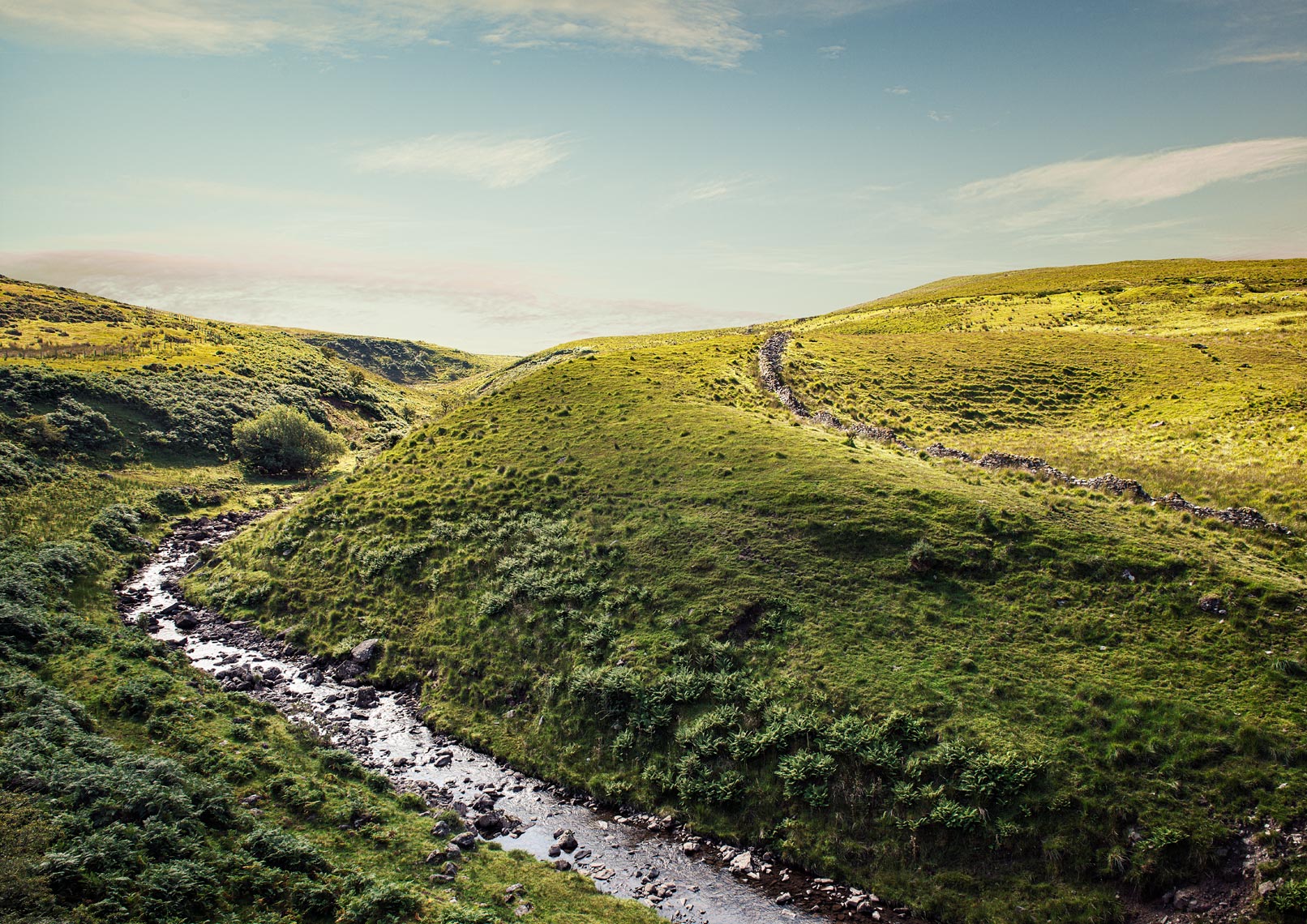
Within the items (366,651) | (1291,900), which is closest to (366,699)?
(366,651)

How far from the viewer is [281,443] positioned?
232 feet

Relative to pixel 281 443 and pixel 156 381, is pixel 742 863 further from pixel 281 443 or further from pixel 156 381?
pixel 156 381

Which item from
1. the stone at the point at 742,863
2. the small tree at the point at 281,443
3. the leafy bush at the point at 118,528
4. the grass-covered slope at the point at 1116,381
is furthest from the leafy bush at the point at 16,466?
the grass-covered slope at the point at 1116,381

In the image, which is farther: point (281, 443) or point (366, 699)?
point (281, 443)

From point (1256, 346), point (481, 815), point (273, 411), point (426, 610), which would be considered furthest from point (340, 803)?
point (1256, 346)

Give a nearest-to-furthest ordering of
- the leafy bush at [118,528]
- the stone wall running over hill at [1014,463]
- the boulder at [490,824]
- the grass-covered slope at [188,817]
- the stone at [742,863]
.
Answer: the grass-covered slope at [188,817]
the stone at [742,863]
the boulder at [490,824]
the stone wall running over hill at [1014,463]
the leafy bush at [118,528]

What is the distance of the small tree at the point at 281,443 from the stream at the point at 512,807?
36657mm

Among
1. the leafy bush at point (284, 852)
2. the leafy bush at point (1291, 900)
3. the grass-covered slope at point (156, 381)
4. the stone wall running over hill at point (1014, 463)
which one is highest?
the grass-covered slope at point (156, 381)

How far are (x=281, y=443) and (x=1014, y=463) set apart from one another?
71.0 m

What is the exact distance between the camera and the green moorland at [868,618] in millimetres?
18516

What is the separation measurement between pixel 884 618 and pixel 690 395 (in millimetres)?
29333

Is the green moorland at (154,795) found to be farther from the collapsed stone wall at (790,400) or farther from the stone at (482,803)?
the collapsed stone wall at (790,400)

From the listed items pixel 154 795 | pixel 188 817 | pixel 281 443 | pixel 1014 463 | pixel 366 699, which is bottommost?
pixel 366 699

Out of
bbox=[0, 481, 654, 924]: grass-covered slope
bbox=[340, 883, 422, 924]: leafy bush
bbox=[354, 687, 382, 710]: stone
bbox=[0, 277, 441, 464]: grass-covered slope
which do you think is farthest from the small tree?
bbox=[340, 883, 422, 924]: leafy bush
